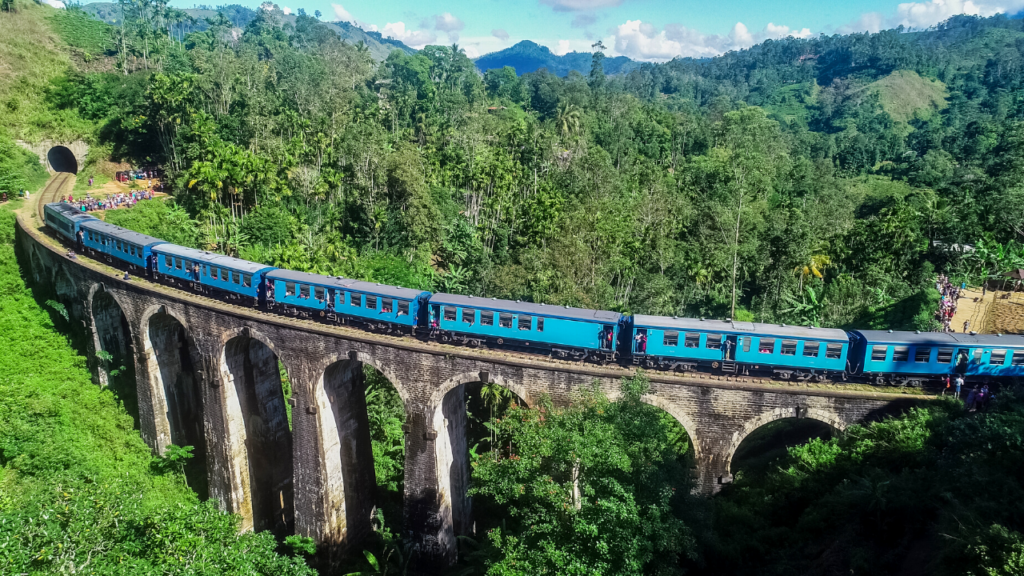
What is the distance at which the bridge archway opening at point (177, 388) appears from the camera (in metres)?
39.5

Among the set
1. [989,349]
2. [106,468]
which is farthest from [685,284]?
[106,468]

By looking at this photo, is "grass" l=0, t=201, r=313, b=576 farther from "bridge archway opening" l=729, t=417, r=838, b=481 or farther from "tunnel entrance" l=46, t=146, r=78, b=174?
"bridge archway opening" l=729, t=417, r=838, b=481

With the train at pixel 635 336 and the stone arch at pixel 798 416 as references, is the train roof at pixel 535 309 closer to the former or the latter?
the train at pixel 635 336

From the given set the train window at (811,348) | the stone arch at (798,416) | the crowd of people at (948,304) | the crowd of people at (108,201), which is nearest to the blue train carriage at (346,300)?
the stone arch at (798,416)

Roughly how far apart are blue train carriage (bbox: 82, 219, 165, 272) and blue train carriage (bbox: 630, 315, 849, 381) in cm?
3108

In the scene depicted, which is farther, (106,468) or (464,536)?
(106,468)

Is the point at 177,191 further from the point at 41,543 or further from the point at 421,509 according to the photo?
the point at 41,543

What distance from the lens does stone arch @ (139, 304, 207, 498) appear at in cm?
3900

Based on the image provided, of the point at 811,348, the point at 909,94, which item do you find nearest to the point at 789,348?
the point at 811,348

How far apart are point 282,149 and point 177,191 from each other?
36.8ft

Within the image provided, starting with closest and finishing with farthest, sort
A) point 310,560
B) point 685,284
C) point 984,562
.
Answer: point 984,562, point 310,560, point 685,284

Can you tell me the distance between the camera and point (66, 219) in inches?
1769

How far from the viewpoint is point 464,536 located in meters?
32.3

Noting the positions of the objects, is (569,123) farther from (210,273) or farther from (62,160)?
(62,160)
